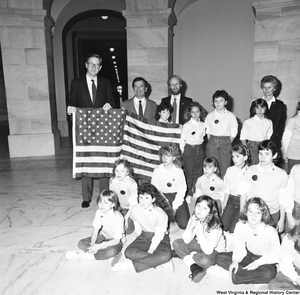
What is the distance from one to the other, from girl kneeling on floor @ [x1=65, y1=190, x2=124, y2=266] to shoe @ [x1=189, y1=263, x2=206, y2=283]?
→ 882 mm

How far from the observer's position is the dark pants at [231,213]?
14.8ft

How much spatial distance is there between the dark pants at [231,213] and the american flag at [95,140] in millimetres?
1942

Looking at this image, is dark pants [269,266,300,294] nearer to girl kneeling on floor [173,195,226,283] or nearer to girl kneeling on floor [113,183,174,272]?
girl kneeling on floor [173,195,226,283]

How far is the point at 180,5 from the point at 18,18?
4.63 metres

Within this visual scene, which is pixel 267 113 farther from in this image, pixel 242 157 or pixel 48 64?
pixel 48 64

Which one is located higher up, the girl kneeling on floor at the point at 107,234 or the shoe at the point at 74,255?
the girl kneeling on floor at the point at 107,234

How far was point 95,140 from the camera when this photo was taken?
541 cm

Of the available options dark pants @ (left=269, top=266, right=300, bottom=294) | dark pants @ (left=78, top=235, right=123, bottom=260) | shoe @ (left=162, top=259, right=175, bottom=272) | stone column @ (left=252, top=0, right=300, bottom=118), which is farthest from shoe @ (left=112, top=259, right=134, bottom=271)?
stone column @ (left=252, top=0, right=300, bottom=118)

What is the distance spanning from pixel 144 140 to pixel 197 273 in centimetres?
264

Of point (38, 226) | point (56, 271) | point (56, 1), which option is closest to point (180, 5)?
point (56, 1)

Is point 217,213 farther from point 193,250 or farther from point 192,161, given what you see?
point 192,161

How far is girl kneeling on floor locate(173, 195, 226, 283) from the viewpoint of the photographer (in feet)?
11.7

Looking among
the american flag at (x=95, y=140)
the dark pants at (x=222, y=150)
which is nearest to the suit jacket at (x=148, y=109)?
the american flag at (x=95, y=140)

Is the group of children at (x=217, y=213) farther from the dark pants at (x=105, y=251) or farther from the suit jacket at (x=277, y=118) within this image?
the suit jacket at (x=277, y=118)
